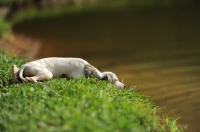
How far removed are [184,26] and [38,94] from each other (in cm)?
1362

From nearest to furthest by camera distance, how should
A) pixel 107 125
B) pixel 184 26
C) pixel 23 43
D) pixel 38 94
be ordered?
pixel 107 125 < pixel 38 94 < pixel 23 43 < pixel 184 26

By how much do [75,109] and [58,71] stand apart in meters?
2.09

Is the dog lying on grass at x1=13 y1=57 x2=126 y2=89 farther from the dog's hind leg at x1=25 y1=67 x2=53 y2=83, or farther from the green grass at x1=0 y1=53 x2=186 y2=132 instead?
the green grass at x1=0 y1=53 x2=186 y2=132

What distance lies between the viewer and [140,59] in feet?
40.2

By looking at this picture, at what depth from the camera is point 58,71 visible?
691 cm

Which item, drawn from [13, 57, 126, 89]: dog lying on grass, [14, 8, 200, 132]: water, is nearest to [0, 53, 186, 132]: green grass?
[13, 57, 126, 89]: dog lying on grass

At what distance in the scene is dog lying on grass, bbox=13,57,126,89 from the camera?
6.62 metres

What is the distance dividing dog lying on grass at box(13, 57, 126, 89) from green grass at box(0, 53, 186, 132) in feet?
0.64

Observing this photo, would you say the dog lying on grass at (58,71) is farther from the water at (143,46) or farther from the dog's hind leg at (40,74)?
the water at (143,46)

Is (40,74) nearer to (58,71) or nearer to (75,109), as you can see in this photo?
(58,71)

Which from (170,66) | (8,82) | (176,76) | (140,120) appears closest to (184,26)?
(170,66)

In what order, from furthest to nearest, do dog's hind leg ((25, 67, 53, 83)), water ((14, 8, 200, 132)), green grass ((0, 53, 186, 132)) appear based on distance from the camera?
water ((14, 8, 200, 132)) < dog's hind leg ((25, 67, 53, 83)) < green grass ((0, 53, 186, 132))

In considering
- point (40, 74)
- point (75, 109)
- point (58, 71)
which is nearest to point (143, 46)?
point (58, 71)

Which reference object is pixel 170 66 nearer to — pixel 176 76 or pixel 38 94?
pixel 176 76
